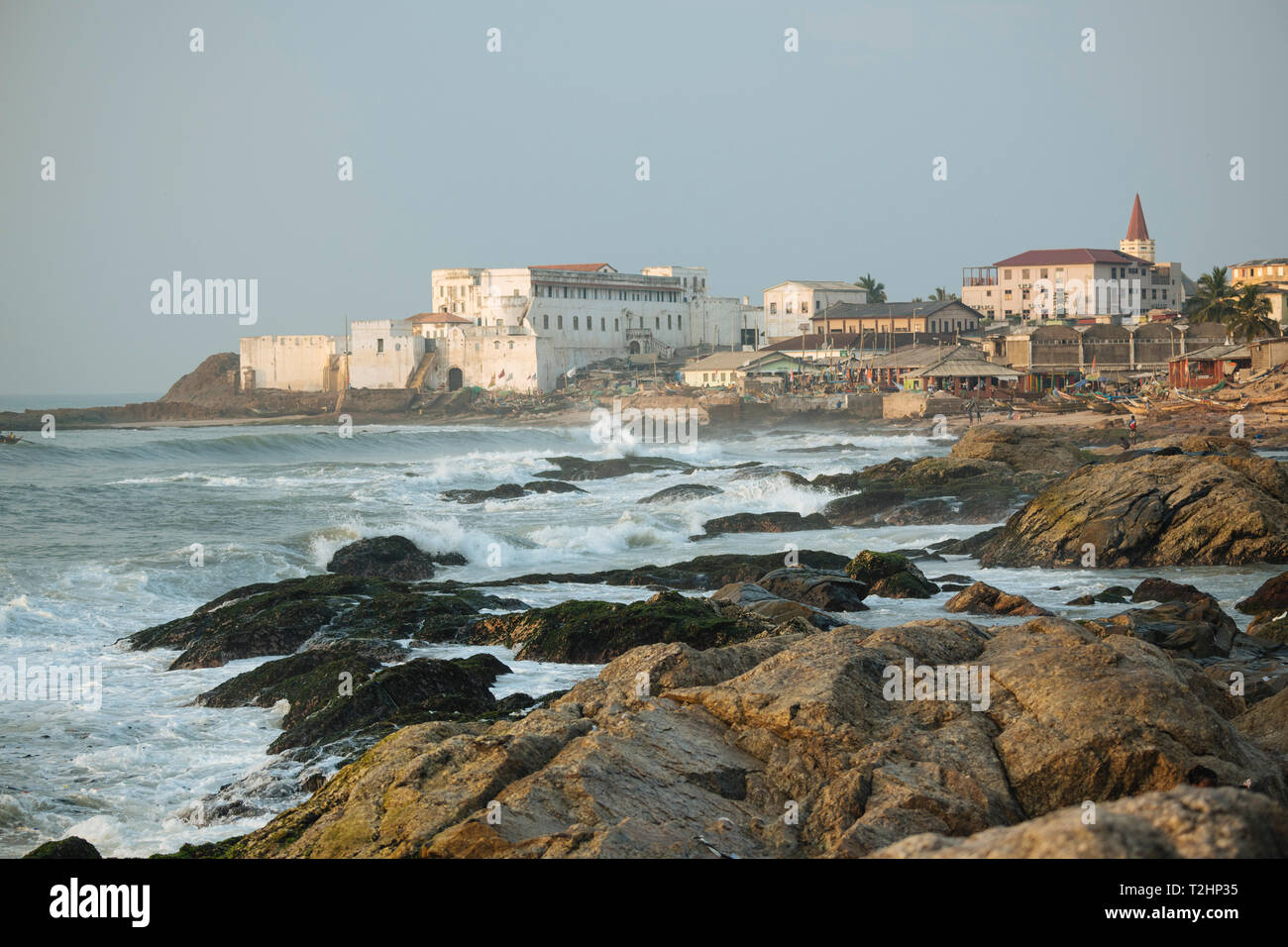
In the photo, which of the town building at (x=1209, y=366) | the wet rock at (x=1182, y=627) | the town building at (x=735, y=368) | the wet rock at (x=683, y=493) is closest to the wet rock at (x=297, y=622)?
the wet rock at (x=1182, y=627)

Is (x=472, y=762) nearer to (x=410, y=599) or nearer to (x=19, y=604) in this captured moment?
(x=410, y=599)

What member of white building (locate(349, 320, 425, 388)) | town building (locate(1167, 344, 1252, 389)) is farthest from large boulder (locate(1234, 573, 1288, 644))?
white building (locate(349, 320, 425, 388))

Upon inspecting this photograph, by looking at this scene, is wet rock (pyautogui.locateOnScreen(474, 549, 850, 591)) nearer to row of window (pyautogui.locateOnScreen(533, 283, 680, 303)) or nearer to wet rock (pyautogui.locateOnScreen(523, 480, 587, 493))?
wet rock (pyautogui.locateOnScreen(523, 480, 587, 493))

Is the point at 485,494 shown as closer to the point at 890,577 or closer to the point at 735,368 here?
the point at 890,577

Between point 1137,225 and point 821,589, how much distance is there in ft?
339

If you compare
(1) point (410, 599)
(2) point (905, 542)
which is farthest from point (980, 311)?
(1) point (410, 599)

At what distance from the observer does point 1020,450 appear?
33.0 m

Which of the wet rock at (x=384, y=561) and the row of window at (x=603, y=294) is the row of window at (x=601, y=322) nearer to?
the row of window at (x=603, y=294)

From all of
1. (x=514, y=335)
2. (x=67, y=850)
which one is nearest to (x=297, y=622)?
(x=67, y=850)

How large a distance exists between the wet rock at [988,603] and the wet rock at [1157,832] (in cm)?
1180

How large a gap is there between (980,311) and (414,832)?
9691cm
